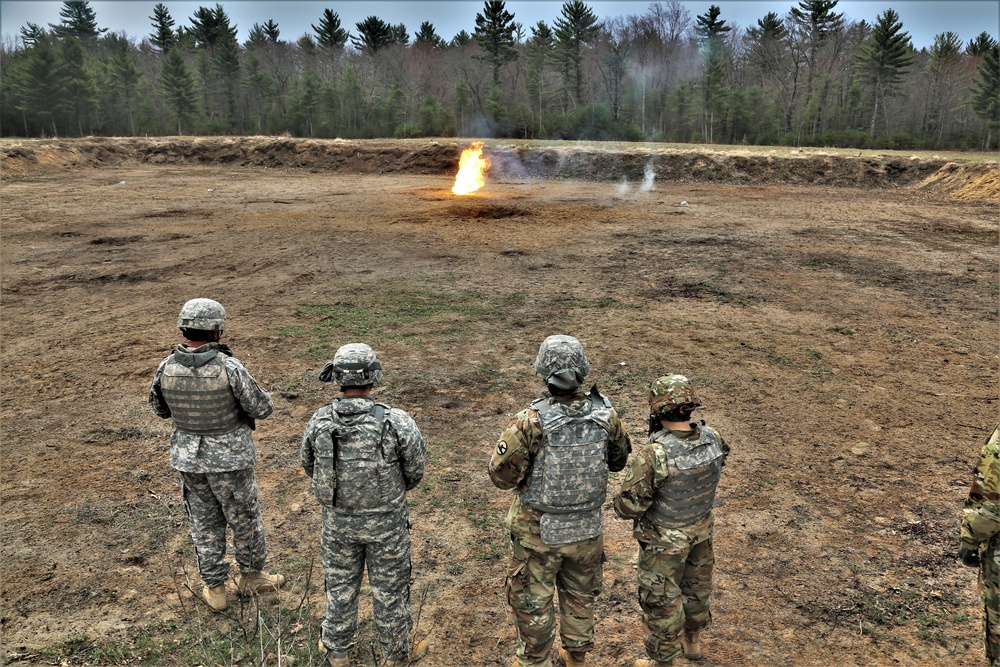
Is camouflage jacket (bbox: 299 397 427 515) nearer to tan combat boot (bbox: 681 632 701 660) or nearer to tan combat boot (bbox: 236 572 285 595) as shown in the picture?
tan combat boot (bbox: 236 572 285 595)

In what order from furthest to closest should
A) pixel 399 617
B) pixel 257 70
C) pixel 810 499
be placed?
1. pixel 257 70
2. pixel 810 499
3. pixel 399 617

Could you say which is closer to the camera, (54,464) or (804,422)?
(54,464)

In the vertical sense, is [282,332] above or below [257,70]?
below

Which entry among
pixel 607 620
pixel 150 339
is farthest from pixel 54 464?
pixel 607 620

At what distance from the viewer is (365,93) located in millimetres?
58688

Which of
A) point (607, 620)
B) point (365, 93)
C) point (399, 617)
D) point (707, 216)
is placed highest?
point (365, 93)

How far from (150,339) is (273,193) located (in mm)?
17049

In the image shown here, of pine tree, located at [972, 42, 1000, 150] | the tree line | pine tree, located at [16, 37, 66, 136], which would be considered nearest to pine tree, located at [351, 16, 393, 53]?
the tree line

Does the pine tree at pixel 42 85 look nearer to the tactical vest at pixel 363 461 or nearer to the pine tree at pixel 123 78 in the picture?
the pine tree at pixel 123 78

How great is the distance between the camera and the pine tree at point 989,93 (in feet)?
132

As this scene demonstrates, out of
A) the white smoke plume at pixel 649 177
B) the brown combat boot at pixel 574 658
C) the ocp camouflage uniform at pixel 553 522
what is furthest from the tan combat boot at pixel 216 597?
the white smoke plume at pixel 649 177

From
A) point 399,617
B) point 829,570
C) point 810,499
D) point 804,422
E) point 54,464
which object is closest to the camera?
point 399,617

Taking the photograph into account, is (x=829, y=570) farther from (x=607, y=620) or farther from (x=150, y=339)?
(x=150, y=339)

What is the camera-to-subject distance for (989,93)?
4116cm
